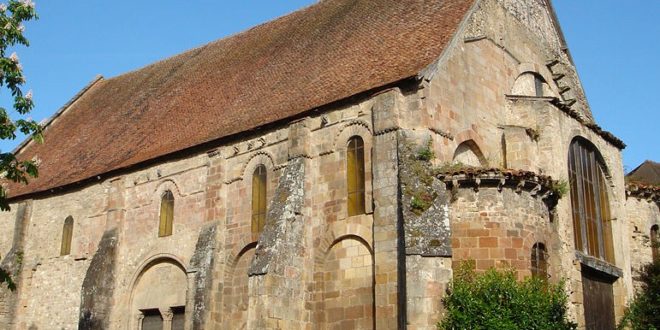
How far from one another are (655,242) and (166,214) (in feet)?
49.6

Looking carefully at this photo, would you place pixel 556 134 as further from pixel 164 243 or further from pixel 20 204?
pixel 20 204

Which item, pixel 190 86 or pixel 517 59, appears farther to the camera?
pixel 190 86

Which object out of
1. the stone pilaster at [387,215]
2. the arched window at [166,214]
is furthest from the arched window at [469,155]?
the arched window at [166,214]

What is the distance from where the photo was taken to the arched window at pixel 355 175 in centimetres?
1905

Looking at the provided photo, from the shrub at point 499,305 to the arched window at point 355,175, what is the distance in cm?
335

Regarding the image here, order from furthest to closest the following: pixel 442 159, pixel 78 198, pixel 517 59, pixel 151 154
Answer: pixel 78 198 → pixel 151 154 → pixel 517 59 → pixel 442 159

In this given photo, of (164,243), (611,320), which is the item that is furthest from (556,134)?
(164,243)

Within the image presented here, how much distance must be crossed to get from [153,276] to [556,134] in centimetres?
1255

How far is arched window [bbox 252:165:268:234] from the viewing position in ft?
69.6

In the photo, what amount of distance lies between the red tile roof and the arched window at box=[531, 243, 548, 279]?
5.00 metres

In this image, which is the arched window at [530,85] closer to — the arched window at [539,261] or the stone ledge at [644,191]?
the stone ledge at [644,191]

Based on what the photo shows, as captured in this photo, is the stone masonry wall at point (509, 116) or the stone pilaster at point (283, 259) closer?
the stone pilaster at point (283, 259)

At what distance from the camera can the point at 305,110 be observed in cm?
2061

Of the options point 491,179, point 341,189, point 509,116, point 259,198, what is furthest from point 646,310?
point 259,198
